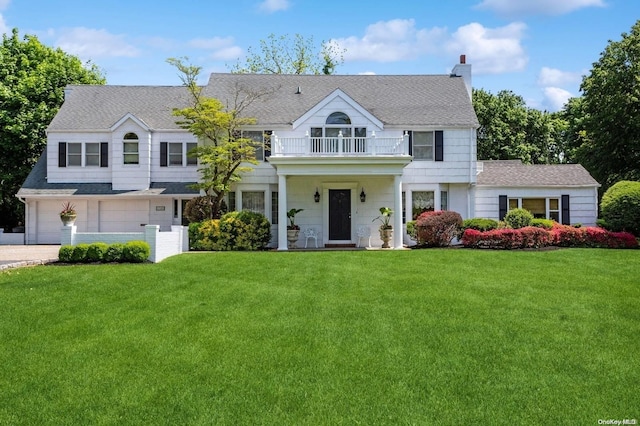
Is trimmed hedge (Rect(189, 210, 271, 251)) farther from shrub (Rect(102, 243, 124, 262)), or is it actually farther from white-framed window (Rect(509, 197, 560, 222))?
white-framed window (Rect(509, 197, 560, 222))

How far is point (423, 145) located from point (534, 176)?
18.0ft

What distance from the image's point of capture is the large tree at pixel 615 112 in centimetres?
2877

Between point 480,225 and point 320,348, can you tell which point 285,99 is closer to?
point 480,225

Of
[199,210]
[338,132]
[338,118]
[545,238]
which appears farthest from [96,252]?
[545,238]

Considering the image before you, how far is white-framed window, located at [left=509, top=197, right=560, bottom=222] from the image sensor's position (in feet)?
76.2

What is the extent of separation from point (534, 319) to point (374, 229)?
13855 mm

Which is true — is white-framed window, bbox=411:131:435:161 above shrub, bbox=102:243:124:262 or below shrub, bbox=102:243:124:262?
above

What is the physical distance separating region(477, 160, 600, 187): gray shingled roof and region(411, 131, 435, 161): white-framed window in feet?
8.69

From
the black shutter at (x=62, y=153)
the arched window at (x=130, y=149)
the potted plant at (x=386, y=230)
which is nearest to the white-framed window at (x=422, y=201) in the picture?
the potted plant at (x=386, y=230)

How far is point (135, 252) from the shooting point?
14.9 metres

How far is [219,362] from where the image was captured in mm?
6734

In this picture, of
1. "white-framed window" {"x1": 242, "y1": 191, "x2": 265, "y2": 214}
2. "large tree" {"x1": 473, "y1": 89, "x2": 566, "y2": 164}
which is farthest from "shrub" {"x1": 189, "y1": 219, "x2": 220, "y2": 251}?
"large tree" {"x1": 473, "y1": 89, "x2": 566, "y2": 164}

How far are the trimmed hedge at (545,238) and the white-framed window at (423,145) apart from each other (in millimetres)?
5497

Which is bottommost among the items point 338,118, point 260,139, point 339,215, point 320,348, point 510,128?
point 320,348
